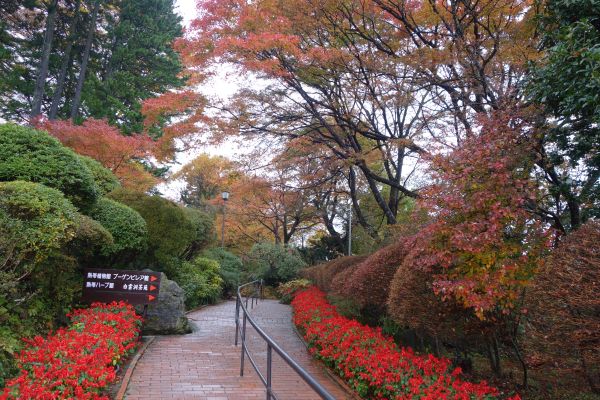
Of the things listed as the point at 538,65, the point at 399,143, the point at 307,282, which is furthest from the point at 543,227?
the point at 307,282

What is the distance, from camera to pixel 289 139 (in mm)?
12820

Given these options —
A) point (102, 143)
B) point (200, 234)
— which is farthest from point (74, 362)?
point (200, 234)

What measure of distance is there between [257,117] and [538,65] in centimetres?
617

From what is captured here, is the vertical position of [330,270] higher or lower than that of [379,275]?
higher

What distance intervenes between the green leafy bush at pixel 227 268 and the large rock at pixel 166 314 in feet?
35.3

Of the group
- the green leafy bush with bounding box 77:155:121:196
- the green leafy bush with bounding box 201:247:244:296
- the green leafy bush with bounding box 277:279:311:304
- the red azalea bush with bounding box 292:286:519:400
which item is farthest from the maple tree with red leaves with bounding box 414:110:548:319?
the green leafy bush with bounding box 201:247:244:296

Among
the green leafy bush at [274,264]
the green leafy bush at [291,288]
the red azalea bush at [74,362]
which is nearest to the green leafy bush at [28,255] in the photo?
the red azalea bush at [74,362]

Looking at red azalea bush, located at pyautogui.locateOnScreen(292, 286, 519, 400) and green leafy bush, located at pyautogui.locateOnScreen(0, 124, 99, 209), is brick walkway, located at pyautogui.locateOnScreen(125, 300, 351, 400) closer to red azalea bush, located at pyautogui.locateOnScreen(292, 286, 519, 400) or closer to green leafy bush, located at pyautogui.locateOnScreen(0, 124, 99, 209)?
red azalea bush, located at pyautogui.locateOnScreen(292, 286, 519, 400)

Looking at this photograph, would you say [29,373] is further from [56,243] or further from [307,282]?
[307,282]

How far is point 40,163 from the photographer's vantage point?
728cm

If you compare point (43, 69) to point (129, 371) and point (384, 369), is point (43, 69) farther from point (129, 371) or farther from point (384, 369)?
point (384, 369)

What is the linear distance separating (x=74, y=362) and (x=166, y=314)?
447 centimetres

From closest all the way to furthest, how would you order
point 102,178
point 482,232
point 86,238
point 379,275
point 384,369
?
point 482,232
point 384,369
point 86,238
point 379,275
point 102,178

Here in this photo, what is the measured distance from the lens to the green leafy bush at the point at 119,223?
353 inches
